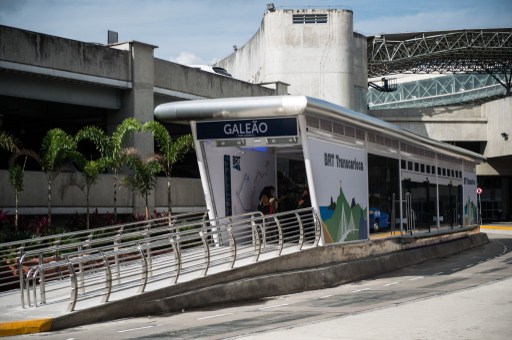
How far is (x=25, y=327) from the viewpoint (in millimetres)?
13148

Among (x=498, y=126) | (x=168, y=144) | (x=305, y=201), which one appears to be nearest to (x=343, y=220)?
(x=305, y=201)

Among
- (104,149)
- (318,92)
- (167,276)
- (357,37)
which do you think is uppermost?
(357,37)

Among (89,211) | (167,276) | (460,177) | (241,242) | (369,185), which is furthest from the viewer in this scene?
(460,177)

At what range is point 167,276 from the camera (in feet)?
55.6

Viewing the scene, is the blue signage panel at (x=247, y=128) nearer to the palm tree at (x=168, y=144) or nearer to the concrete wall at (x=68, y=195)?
the palm tree at (x=168, y=144)

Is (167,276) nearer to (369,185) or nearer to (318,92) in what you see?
(369,185)

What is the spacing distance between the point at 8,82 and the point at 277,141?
10.7m

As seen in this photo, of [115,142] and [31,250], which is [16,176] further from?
[115,142]

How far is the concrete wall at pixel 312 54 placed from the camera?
6238 centimetres

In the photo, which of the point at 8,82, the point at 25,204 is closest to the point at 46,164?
the point at 25,204

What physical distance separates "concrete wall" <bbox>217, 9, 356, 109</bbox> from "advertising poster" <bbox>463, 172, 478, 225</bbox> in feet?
76.1

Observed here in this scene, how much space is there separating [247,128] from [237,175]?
2.26 metres

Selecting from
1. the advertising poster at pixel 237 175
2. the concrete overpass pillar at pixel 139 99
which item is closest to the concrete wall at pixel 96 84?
the concrete overpass pillar at pixel 139 99

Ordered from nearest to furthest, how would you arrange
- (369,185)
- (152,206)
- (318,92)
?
(369,185) < (152,206) < (318,92)
